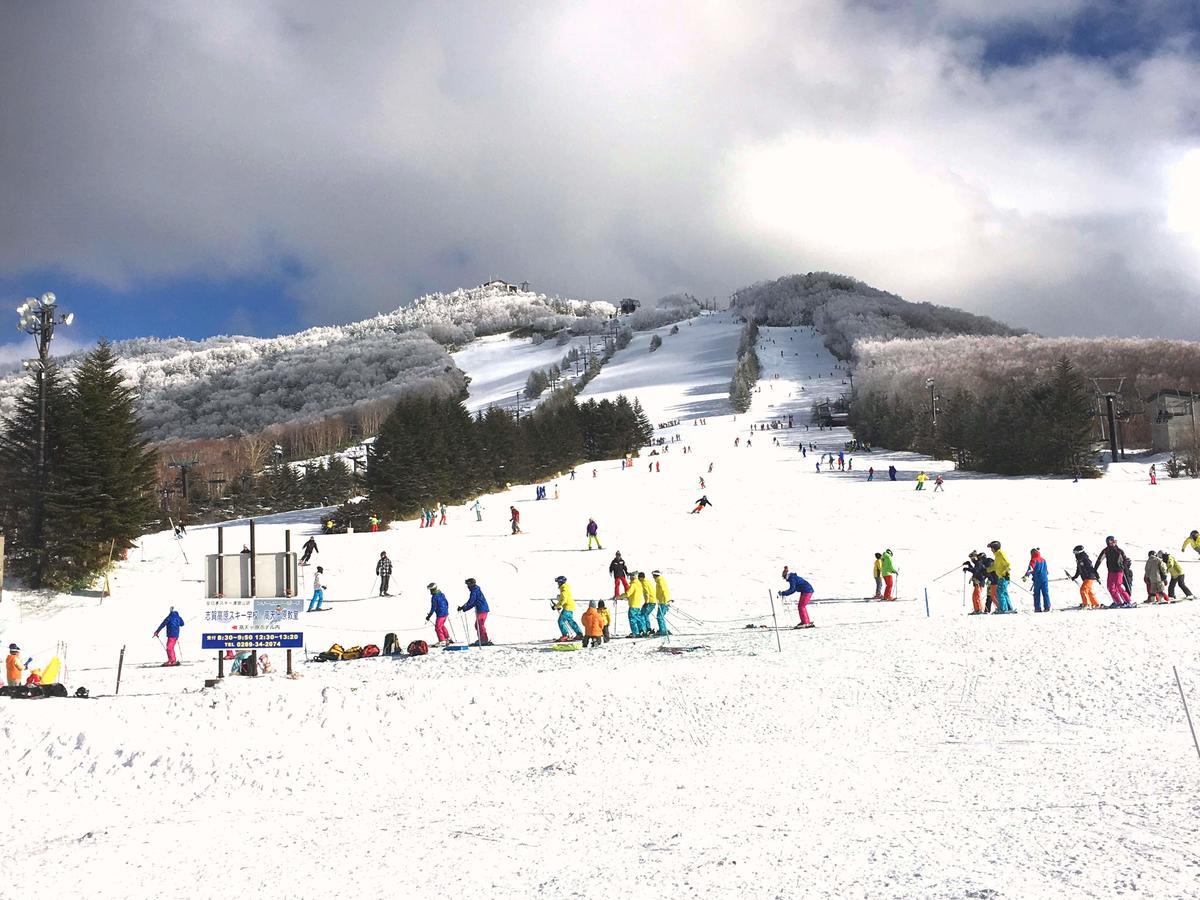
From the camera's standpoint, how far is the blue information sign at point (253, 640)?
43.0 feet

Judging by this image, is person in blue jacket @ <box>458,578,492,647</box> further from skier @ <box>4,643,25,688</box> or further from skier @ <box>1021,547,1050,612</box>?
skier @ <box>1021,547,1050,612</box>

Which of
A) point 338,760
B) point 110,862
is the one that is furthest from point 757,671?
point 110,862

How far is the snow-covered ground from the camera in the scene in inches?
233

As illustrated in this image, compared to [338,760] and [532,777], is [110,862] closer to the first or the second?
[338,760]

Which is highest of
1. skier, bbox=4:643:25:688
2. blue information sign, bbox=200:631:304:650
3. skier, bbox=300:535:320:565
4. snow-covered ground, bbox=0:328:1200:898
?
skier, bbox=300:535:320:565

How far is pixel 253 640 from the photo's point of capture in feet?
43.3

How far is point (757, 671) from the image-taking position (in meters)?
11.9

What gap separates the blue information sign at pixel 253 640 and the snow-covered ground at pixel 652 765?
949 mm

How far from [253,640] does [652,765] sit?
7313 mm

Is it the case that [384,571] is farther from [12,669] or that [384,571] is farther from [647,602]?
[12,669]

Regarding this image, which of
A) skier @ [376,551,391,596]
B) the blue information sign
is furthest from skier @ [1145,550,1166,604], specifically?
skier @ [376,551,391,596]

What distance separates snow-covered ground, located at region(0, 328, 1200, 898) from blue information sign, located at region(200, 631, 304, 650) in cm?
95

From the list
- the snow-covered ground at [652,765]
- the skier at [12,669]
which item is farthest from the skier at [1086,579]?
the skier at [12,669]

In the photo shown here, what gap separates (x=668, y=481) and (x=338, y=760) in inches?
1664
